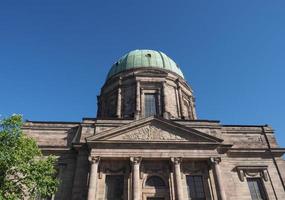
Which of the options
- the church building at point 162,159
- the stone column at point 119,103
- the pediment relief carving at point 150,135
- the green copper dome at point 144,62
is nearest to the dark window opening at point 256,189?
the church building at point 162,159

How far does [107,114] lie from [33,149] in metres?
14.2

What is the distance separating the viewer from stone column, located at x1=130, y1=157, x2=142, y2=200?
1838cm

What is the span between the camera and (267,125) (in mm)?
25156

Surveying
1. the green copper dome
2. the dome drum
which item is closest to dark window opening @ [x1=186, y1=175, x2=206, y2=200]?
the dome drum

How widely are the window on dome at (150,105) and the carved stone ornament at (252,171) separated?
973 centimetres

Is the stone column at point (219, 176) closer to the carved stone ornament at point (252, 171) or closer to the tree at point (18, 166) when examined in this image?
the carved stone ornament at point (252, 171)

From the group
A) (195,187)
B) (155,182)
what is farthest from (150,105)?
(195,187)

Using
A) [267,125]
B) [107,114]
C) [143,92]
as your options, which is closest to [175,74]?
[143,92]

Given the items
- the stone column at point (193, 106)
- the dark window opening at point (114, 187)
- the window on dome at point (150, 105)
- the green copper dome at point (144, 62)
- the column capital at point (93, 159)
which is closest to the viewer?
the dark window opening at point (114, 187)

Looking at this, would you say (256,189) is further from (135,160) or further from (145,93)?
(145,93)

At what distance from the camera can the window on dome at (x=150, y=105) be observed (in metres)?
28.0

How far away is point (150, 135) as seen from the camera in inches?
845

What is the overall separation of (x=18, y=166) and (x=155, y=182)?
32.1ft

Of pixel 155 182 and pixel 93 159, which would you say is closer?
pixel 93 159
